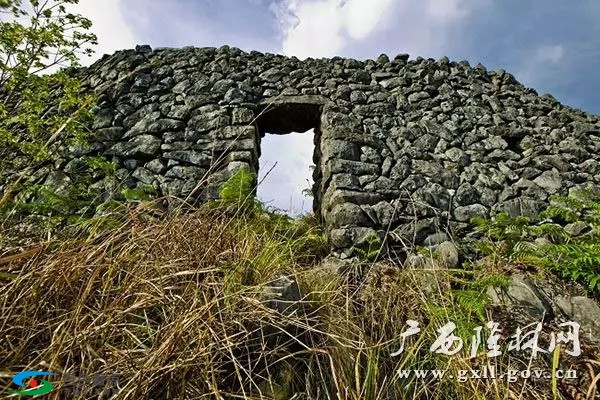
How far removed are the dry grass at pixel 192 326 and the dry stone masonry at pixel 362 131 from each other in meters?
1.98

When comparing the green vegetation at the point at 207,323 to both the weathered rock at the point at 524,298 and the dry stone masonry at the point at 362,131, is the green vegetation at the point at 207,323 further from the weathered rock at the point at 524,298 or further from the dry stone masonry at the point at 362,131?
the dry stone masonry at the point at 362,131

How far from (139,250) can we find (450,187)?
347 cm

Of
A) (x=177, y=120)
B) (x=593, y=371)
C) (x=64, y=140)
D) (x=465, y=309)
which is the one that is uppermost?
(x=177, y=120)

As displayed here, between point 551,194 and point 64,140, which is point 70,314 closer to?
point 64,140

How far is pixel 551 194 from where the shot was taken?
4270mm

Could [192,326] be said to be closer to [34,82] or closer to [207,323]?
[207,323]

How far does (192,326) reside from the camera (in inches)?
48.0

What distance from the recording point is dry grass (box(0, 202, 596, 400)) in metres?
1.11

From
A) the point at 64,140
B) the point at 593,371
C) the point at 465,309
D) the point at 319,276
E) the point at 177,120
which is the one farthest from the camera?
the point at 177,120

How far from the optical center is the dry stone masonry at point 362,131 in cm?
405

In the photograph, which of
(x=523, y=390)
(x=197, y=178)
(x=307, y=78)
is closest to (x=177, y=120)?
(x=197, y=178)

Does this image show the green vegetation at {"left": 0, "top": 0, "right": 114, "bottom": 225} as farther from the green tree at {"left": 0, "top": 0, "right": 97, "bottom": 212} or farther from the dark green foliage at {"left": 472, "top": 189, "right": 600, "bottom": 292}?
the dark green foliage at {"left": 472, "top": 189, "right": 600, "bottom": 292}

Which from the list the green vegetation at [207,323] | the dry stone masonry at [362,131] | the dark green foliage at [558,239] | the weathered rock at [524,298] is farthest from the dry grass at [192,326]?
the dry stone masonry at [362,131]

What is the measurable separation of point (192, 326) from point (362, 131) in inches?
143
